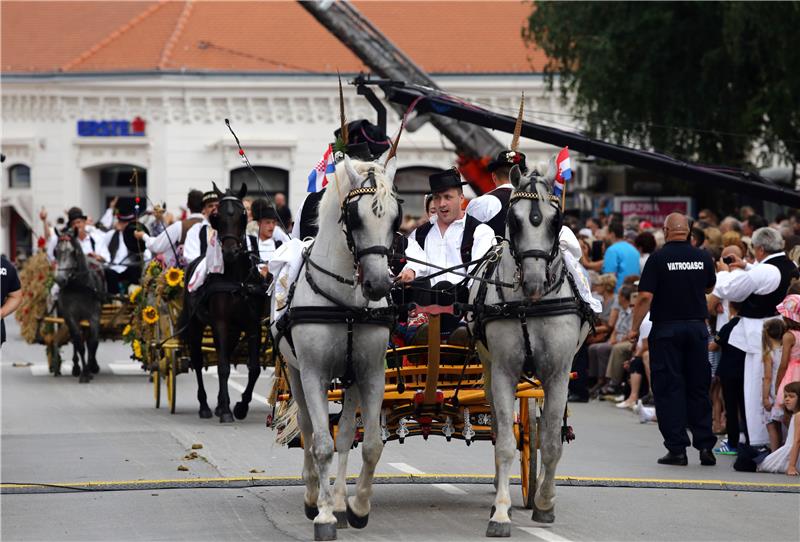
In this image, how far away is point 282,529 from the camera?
31.0 feet

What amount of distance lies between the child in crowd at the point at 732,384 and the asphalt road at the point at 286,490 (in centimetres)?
32

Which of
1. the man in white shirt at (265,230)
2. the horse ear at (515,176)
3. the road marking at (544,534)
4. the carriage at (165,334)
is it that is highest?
the horse ear at (515,176)

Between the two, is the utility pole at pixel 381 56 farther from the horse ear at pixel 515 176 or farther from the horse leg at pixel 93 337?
the horse ear at pixel 515 176

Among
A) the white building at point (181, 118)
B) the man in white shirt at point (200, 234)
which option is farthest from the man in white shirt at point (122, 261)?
the white building at point (181, 118)

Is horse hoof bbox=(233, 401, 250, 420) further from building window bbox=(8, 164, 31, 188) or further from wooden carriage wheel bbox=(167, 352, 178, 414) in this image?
building window bbox=(8, 164, 31, 188)

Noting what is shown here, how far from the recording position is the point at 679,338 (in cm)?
1327

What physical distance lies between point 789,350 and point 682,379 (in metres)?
1.07

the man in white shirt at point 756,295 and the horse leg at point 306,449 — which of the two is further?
the man in white shirt at point 756,295

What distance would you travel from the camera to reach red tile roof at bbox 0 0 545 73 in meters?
43.8

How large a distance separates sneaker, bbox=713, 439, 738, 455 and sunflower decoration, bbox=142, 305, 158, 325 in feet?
21.9

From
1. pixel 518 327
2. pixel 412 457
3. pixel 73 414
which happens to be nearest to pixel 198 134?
pixel 73 414

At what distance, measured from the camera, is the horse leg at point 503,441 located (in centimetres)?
906

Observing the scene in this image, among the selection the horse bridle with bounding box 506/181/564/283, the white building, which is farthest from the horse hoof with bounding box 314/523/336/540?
the white building

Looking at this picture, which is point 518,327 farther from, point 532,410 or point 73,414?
point 73,414
